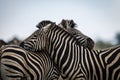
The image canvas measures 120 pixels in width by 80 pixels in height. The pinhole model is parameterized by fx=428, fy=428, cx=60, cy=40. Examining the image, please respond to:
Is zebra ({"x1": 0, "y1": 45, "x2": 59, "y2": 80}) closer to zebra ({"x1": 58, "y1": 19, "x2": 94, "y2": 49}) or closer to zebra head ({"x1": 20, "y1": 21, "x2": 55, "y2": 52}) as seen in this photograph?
zebra head ({"x1": 20, "y1": 21, "x2": 55, "y2": 52})

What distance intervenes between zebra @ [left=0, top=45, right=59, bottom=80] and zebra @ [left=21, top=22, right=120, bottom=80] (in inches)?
14.9

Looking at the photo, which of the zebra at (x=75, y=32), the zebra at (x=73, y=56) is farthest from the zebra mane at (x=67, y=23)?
the zebra at (x=73, y=56)

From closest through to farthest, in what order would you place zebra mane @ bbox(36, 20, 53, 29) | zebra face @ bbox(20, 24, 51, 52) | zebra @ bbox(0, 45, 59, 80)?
zebra @ bbox(0, 45, 59, 80) → zebra face @ bbox(20, 24, 51, 52) → zebra mane @ bbox(36, 20, 53, 29)

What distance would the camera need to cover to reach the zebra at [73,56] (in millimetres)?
10820

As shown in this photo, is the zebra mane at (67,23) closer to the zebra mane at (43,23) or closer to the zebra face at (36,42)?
the zebra mane at (43,23)

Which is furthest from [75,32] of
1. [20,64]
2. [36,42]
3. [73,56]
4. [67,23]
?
[20,64]

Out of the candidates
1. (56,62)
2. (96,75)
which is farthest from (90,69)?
(56,62)

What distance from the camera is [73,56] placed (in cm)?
1099

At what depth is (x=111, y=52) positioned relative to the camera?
36.7 ft

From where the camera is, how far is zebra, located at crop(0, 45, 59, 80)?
10.8 meters

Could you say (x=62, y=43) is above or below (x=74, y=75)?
above

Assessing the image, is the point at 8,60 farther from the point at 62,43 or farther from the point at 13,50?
the point at 62,43

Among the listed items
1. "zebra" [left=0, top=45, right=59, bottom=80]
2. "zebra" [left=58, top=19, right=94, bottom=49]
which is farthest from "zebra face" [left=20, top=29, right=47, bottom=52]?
"zebra" [left=58, top=19, right=94, bottom=49]

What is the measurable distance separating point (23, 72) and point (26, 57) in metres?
0.44
